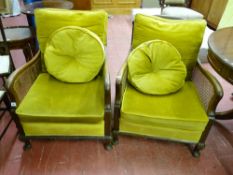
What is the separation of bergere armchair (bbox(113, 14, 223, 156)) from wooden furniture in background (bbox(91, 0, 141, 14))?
3.06m

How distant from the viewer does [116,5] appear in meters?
4.32

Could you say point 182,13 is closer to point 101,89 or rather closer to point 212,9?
point 212,9

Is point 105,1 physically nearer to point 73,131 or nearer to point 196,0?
point 196,0

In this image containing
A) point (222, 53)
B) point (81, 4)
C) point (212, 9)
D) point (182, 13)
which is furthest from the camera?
point (81, 4)

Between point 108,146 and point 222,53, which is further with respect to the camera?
point 108,146

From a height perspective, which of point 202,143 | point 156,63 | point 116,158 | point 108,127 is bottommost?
point 116,158

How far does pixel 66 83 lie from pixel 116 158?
0.69 m

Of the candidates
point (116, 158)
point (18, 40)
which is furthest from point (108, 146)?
point (18, 40)

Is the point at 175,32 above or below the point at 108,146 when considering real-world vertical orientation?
above

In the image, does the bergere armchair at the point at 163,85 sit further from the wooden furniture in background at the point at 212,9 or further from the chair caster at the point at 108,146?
the wooden furniture in background at the point at 212,9

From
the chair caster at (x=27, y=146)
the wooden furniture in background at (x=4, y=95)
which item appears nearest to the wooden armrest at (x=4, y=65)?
the wooden furniture in background at (x=4, y=95)

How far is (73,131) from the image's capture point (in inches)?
55.9

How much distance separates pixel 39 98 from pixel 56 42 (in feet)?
1.44

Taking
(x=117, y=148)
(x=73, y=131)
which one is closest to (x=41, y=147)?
(x=73, y=131)
